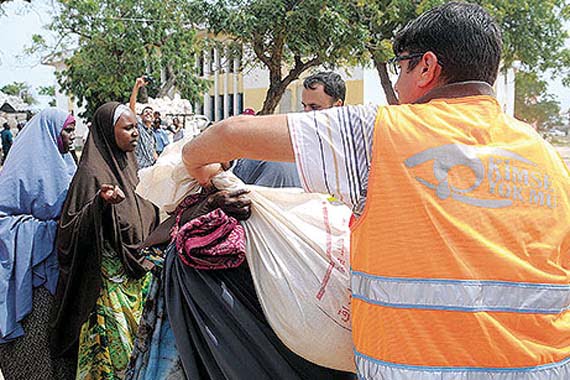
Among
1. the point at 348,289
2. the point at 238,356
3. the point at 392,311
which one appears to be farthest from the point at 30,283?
the point at 392,311

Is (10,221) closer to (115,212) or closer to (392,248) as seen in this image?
(115,212)

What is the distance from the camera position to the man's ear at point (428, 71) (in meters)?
1.55

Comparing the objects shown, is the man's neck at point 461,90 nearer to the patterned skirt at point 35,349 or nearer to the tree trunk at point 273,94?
the patterned skirt at point 35,349

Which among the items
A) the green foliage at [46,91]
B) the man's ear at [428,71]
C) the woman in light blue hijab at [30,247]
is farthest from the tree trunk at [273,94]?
the green foliage at [46,91]

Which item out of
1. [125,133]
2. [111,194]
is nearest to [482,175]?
[111,194]

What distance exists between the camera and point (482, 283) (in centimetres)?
140

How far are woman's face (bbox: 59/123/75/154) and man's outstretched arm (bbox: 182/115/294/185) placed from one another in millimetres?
1987

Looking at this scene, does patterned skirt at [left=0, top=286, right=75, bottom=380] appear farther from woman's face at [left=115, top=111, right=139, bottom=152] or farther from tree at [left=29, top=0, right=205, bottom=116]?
tree at [left=29, top=0, right=205, bottom=116]

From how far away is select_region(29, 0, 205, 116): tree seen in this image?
946 inches

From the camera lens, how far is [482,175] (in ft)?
4.69

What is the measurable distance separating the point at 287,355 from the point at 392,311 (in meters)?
0.55

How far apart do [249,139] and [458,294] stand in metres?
0.59

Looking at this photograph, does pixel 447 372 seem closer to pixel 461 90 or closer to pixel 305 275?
pixel 305 275

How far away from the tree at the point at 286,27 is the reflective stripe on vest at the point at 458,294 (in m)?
13.3
